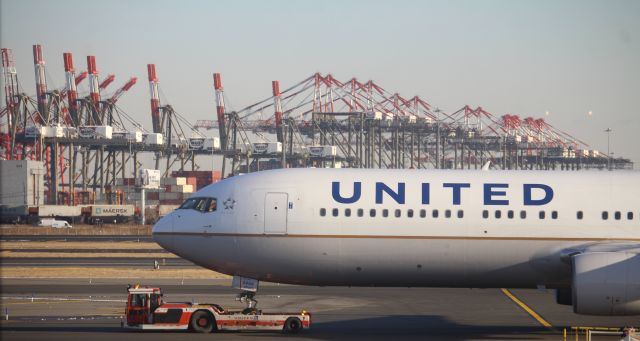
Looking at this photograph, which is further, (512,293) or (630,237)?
(512,293)

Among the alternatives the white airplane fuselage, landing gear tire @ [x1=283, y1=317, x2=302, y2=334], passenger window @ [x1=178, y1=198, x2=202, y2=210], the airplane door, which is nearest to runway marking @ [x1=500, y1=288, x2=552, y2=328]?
the white airplane fuselage

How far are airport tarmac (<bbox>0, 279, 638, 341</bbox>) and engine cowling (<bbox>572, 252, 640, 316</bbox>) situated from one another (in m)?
2.20

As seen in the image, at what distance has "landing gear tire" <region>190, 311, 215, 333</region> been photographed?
1171 inches

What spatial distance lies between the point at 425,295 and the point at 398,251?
14.6 metres

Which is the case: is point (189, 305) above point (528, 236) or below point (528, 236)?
below

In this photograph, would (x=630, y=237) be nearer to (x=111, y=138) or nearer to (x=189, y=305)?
(x=189, y=305)

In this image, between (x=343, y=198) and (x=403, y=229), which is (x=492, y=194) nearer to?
(x=403, y=229)

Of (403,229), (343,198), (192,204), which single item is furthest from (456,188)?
(192,204)

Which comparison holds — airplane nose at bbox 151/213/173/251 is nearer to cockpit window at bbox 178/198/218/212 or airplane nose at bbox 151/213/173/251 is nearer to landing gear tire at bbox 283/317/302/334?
cockpit window at bbox 178/198/218/212

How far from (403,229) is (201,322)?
23.4ft

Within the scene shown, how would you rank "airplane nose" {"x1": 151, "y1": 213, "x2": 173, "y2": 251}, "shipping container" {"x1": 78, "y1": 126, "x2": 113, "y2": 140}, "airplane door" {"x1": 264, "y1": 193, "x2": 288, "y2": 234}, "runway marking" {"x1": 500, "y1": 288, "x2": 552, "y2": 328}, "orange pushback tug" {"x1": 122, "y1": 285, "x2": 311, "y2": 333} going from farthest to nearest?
"shipping container" {"x1": 78, "y1": 126, "x2": 113, "y2": 140}, "runway marking" {"x1": 500, "y1": 288, "x2": 552, "y2": 328}, "airplane nose" {"x1": 151, "y1": 213, "x2": 173, "y2": 251}, "airplane door" {"x1": 264, "y1": 193, "x2": 288, "y2": 234}, "orange pushback tug" {"x1": 122, "y1": 285, "x2": 311, "y2": 333}

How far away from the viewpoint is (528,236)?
98.3 ft

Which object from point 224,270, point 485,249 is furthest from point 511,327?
point 224,270

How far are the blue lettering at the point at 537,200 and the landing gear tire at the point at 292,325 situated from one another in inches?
329
